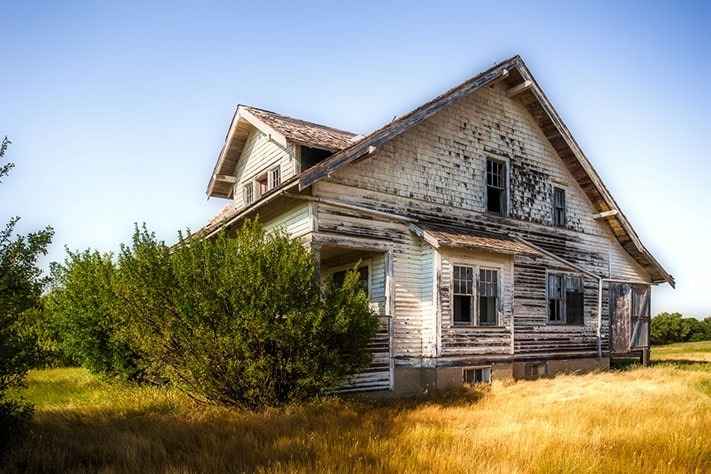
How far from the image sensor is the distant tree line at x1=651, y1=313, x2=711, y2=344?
43.5m

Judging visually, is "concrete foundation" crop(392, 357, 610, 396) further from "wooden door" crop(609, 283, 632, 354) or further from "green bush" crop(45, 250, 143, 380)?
"green bush" crop(45, 250, 143, 380)

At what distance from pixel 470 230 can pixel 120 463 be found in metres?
11.4

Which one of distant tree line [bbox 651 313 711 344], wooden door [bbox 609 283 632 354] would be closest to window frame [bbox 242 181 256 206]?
wooden door [bbox 609 283 632 354]

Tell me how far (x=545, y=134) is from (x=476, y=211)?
4601mm

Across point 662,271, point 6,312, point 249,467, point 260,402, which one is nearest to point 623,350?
point 662,271

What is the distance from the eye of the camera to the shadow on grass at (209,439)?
22.1 feet

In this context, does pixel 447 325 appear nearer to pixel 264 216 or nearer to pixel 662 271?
pixel 264 216

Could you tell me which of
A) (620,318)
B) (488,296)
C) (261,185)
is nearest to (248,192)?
(261,185)

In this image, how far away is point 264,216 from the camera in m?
15.1

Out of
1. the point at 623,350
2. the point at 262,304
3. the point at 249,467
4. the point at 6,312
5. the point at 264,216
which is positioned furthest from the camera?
the point at 623,350

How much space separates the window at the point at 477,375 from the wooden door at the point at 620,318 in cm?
689

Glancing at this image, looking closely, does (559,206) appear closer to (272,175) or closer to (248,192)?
(272,175)

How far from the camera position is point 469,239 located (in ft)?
49.3

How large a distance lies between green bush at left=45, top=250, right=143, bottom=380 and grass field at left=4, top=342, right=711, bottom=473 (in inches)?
97.6
